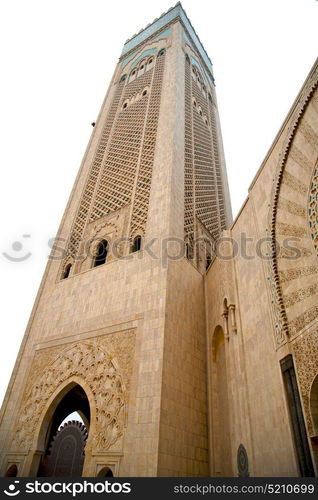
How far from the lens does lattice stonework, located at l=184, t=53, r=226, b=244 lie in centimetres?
676

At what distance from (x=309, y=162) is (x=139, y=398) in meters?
3.21

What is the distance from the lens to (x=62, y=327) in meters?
5.41

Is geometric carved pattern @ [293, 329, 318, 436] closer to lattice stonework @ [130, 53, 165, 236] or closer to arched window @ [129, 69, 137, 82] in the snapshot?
lattice stonework @ [130, 53, 165, 236]

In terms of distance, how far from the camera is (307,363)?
9.39 ft

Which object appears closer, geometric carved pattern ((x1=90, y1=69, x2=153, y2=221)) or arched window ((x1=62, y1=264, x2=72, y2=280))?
arched window ((x1=62, y1=264, x2=72, y2=280))

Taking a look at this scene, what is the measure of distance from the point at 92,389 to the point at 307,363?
9.05ft

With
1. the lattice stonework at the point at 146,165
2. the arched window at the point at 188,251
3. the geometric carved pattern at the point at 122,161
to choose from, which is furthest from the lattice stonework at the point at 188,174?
the geometric carved pattern at the point at 122,161

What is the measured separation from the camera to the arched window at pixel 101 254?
6176 mm

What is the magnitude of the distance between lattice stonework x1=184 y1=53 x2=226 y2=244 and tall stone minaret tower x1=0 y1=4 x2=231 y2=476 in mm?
47

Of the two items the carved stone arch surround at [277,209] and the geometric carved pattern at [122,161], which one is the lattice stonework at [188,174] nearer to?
the geometric carved pattern at [122,161]

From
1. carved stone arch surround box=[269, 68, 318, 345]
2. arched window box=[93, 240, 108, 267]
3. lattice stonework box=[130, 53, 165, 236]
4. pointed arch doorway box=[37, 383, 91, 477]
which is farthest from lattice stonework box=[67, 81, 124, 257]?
carved stone arch surround box=[269, 68, 318, 345]

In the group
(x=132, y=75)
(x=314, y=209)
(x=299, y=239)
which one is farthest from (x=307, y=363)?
(x=132, y=75)

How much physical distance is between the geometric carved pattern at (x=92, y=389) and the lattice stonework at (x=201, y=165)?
259 cm

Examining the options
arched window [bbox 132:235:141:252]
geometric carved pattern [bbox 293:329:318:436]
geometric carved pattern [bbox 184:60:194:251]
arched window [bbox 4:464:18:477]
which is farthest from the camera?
geometric carved pattern [bbox 184:60:194:251]
